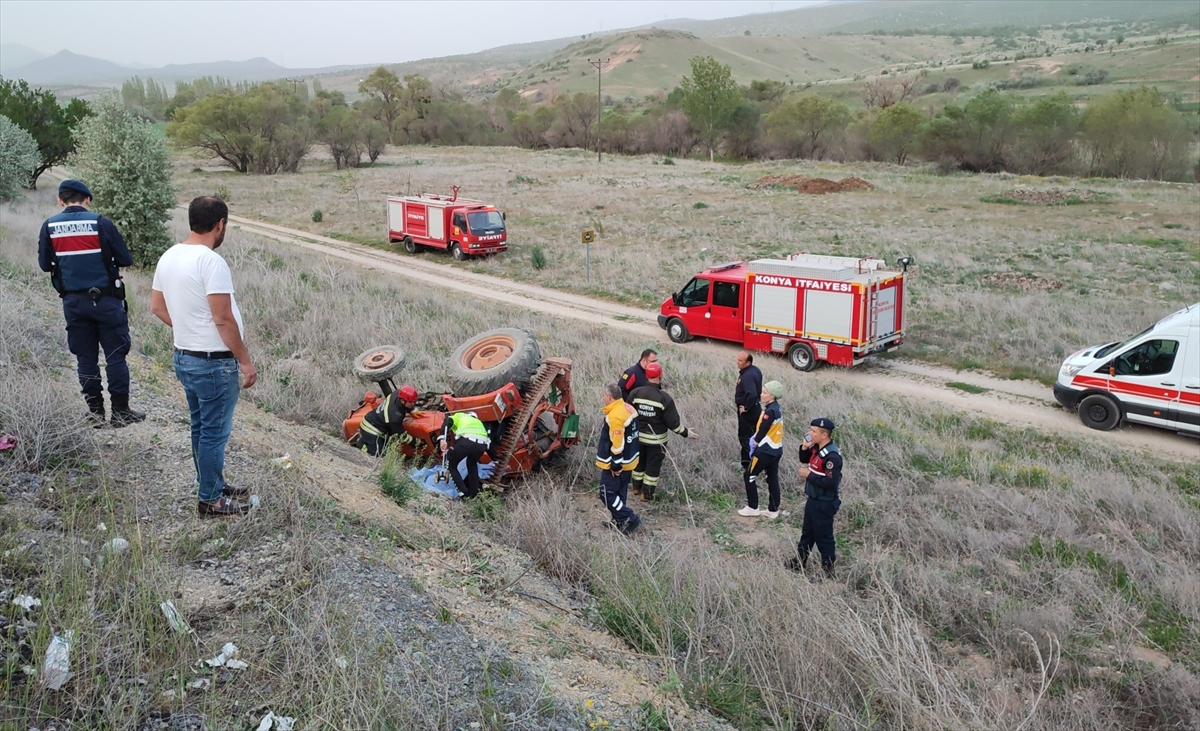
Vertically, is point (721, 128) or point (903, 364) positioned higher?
point (721, 128)

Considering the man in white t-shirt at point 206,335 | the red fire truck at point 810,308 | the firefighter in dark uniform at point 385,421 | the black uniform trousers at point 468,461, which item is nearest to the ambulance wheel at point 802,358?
the red fire truck at point 810,308

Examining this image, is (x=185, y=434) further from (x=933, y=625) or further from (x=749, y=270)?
(x=749, y=270)

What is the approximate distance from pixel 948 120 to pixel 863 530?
49.3 m

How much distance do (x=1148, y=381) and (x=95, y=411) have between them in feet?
44.6

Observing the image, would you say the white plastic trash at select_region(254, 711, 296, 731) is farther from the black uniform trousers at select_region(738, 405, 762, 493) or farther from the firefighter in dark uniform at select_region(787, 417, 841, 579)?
the black uniform trousers at select_region(738, 405, 762, 493)

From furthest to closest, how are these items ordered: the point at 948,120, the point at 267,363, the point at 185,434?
the point at 948,120 → the point at 267,363 → the point at 185,434

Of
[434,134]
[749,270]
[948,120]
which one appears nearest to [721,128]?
[948,120]

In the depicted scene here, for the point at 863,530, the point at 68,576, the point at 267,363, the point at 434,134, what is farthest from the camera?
the point at 434,134

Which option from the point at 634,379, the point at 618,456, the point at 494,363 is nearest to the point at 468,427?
the point at 618,456

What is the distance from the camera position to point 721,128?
69.0m

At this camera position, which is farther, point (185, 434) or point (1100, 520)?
point (1100, 520)

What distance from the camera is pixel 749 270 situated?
17109 mm

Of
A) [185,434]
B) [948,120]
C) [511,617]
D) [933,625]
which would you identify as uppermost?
[948,120]

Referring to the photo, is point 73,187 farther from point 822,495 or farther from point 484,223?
point 484,223
